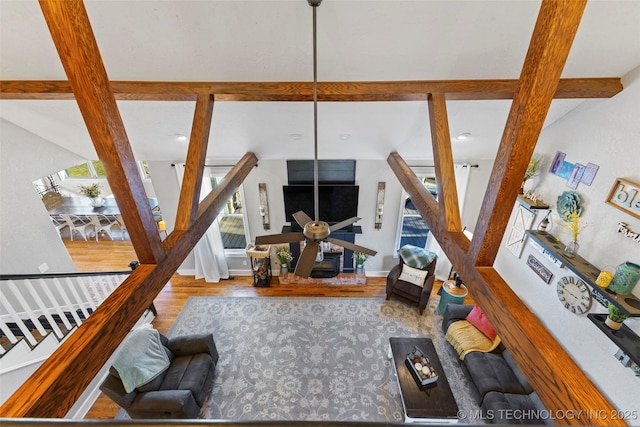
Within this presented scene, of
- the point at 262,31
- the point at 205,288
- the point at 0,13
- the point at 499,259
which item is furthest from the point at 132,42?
the point at 499,259

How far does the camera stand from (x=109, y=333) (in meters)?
1.59

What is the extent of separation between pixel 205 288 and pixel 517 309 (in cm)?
562

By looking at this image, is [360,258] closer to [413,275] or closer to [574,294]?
[413,275]

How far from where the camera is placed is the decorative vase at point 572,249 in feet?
9.21

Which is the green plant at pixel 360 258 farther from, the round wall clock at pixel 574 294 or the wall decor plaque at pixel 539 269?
the round wall clock at pixel 574 294

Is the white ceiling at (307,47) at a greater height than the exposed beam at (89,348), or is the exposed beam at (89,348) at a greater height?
the white ceiling at (307,47)

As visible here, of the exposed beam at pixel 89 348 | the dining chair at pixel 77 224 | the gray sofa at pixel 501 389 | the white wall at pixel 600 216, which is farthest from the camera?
the dining chair at pixel 77 224

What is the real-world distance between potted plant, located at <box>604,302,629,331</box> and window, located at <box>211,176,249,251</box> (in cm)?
573

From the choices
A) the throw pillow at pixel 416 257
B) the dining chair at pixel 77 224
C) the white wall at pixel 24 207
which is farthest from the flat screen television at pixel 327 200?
the dining chair at pixel 77 224

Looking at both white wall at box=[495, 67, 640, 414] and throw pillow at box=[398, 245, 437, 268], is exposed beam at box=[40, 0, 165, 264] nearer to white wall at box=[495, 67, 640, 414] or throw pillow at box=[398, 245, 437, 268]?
white wall at box=[495, 67, 640, 414]

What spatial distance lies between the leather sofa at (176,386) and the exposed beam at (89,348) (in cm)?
205

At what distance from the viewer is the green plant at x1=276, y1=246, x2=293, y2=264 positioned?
585 centimetres

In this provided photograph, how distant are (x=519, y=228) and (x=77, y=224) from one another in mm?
10142

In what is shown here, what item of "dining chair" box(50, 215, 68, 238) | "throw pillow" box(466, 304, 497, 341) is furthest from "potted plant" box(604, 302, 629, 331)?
"dining chair" box(50, 215, 68, 238)
